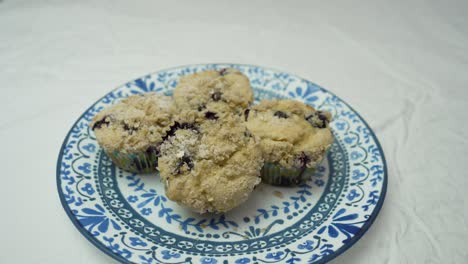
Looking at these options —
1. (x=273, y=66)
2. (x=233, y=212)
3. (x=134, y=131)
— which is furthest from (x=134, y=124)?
(x=273, y=66)

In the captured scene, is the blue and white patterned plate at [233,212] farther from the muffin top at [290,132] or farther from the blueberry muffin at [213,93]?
the blueberry muffin at [213,93]

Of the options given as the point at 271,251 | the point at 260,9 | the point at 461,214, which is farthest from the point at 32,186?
the point at 260,9

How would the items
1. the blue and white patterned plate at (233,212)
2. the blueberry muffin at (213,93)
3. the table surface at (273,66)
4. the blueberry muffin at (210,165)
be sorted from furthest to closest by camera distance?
the blueberry muffin at (213,93), the table surface at (273,66), the blueberry muffin at (210,165), the blue and white patterned plate at (233,212)

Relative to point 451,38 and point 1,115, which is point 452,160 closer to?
point 451,38

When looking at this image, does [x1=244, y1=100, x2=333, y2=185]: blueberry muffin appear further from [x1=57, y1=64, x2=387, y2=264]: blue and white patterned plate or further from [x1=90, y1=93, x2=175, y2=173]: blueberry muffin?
[x1=90, y1=93, x2=175, y2=173]: blueberry muffin

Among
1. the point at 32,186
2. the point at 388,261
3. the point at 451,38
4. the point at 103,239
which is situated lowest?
the point at 388,261

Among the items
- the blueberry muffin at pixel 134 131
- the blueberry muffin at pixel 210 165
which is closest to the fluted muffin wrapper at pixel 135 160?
the blueberry muffin at pixel 134 131

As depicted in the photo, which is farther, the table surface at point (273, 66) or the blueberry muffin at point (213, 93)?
the blueberry muffin at point (213, 93)
